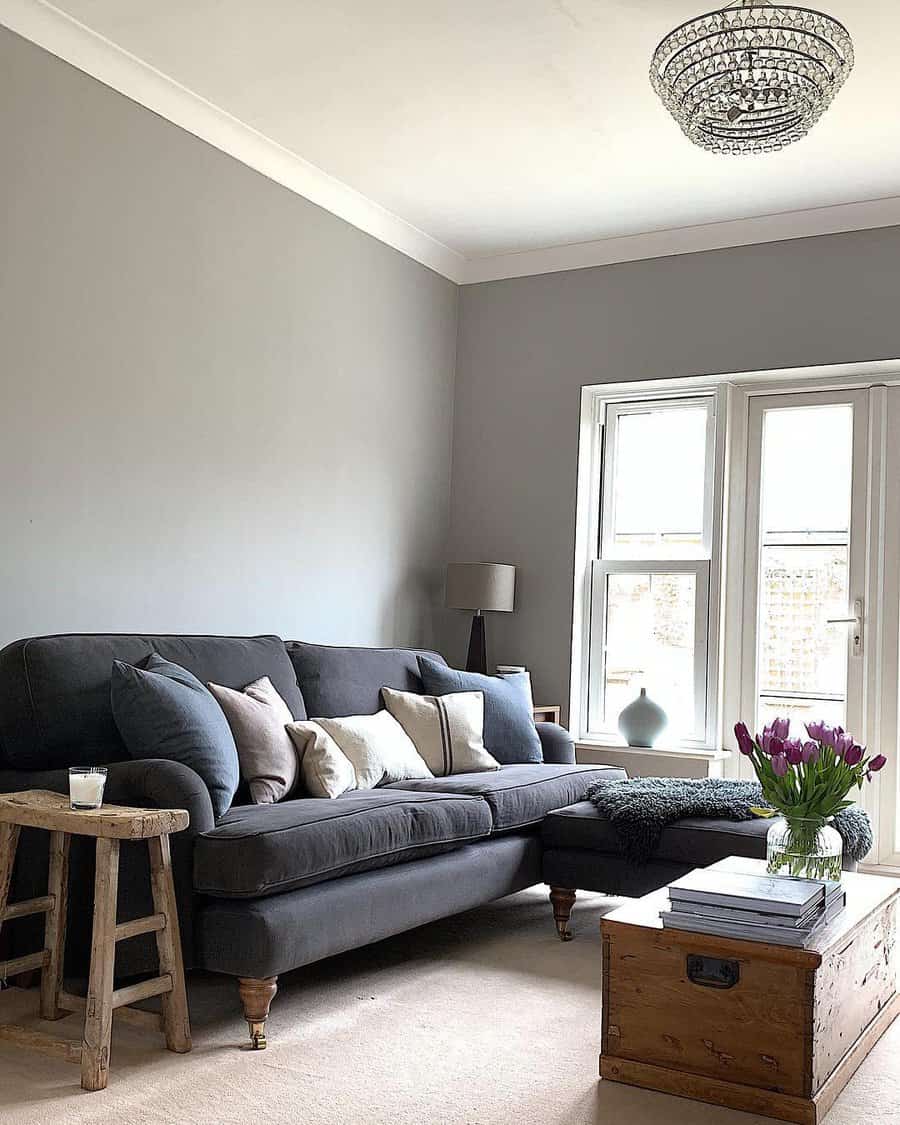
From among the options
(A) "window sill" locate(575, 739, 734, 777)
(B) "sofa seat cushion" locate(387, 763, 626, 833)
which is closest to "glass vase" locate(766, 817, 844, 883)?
(B) "sofa seat cushion" locate(387, 763, 626, 833)

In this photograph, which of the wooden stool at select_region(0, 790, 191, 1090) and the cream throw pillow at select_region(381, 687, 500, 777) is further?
the cream throw pillow at select_region(381, 687, 500, 777)

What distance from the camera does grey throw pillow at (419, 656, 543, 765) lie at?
4566 mm

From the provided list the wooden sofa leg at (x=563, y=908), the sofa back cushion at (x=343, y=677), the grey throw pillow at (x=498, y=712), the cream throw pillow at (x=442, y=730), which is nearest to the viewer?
the wooden sofa leg at (x=563, y=908)

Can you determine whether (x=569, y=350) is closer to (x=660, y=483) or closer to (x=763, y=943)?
(x=660, y=483)

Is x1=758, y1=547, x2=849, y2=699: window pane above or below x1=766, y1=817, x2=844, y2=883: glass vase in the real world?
above

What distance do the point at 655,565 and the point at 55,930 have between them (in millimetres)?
3481

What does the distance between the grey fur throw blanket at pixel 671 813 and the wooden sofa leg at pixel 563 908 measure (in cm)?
28

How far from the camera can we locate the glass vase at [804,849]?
9.11 feet

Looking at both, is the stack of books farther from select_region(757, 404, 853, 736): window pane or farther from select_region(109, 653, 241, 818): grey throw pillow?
select_region(757, 404, 853, 736): window pane

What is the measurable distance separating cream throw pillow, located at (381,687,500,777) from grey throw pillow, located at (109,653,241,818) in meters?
1.21

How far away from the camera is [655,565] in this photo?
5.60 m

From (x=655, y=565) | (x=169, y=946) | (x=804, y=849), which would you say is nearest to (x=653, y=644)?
(x=655, y=565)

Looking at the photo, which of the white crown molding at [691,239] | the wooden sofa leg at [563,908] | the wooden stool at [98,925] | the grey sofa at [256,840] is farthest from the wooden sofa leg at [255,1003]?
the white crown molding at [691,239]

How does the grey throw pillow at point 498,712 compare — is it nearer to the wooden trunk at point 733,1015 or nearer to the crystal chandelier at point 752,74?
the wooden trunk at point 733,1015
